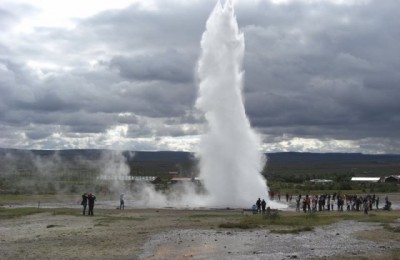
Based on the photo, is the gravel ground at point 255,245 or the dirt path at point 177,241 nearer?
the gravel ground at point 255,245

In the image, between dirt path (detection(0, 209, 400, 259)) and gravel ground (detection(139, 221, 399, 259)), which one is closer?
gravel ground (detection(139, 221, 399, 259))

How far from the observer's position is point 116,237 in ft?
78.8

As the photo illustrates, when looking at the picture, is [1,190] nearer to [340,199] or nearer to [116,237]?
[340,199]

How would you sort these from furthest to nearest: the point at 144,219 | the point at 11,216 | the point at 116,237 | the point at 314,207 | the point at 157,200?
1. the point at 157,200
2. the point at 314,207
3. the point at 11,216
4. the point at 144,219
5. the point at 116,237

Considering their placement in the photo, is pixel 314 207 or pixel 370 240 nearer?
pixel 370 240

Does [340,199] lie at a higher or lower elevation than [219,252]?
higher

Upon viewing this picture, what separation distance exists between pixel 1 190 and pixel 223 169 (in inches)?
1540

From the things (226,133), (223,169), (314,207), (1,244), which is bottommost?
(1,244)

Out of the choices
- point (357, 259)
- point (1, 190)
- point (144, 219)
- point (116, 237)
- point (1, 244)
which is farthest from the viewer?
point (1, 190)

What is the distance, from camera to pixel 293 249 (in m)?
20.3

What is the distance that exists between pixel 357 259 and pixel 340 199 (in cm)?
2591

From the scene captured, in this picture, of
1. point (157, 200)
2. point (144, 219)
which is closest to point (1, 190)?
point (157, 200)

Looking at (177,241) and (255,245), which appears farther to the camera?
(177,241)

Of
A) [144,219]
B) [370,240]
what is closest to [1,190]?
[144,219]
